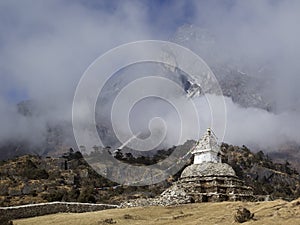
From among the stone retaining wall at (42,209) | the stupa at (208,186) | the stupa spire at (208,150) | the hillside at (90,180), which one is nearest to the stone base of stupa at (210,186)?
the stupa at (208,186)

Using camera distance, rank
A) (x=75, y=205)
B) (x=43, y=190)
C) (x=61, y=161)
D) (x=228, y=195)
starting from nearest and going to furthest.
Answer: (x=75, y=205) → (x=228, y=195) → (x=43, y=190) → (x=61, y=161)

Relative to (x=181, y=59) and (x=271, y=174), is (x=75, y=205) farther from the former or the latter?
(x=181, y=59)

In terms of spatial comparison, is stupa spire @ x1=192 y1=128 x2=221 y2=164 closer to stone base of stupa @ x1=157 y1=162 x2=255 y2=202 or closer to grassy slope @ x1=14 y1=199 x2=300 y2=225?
stone base of stupa @ x1=157 y1=162 x2=255 y2=202

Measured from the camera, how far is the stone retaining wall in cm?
2819

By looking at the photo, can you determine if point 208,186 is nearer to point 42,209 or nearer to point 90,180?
A: point 42,209

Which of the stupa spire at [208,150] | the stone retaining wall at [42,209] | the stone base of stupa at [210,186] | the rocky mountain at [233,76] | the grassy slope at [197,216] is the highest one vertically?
the rocky mountain at [233,76]

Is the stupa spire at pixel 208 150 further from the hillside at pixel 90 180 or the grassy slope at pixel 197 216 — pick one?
the hillside at pixel 90 180

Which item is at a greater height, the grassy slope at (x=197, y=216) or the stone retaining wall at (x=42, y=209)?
the stone retaining wall at (x=42, y=209)

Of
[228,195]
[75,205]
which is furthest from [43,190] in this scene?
[228,195]

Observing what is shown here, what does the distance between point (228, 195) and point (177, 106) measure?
15.1 m

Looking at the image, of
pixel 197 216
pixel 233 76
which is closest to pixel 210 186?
pixel 197 216

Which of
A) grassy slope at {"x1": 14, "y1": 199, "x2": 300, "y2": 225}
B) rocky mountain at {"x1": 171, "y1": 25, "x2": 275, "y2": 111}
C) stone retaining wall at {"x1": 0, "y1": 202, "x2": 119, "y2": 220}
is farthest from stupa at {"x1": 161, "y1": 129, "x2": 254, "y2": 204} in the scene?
rocky mountain at {"x1": 171, "y1": 25, "x2": 275, "y2": 111}

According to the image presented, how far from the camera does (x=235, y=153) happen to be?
97.4m

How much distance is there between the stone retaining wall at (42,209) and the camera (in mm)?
28188
